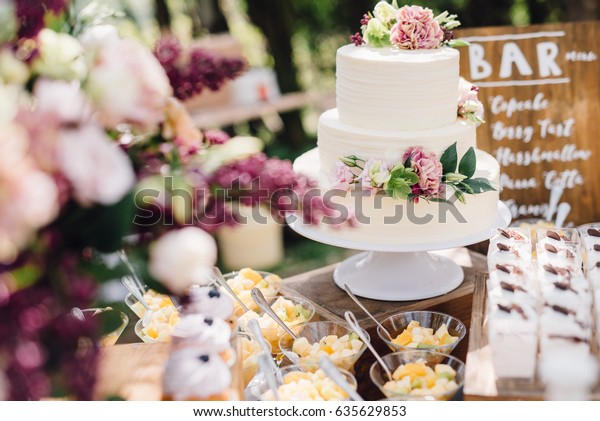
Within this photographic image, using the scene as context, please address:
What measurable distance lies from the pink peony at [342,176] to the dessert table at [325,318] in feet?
1.23

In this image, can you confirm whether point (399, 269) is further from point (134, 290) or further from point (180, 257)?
point (180, 257)

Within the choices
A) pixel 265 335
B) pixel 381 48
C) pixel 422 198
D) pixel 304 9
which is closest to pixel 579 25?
pixel 381 48

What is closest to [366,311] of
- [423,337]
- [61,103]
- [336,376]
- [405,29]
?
[423,337]

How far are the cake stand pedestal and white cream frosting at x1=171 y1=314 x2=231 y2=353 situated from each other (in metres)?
0.61

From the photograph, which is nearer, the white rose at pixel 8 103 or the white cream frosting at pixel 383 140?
the white rose at pixel 8 103

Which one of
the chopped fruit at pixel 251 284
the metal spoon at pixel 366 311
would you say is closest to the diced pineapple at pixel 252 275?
the chopped fruit at pixel 251 284

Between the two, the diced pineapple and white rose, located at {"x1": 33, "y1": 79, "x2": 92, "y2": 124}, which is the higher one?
white rose, located at {"x1": 33, "y1": 79, "x2": 92, "y2": 124}

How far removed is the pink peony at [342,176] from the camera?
6.37ft

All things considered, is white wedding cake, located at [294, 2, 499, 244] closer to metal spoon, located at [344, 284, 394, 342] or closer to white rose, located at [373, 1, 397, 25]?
white rose, located at [373, 1, 397, 25]

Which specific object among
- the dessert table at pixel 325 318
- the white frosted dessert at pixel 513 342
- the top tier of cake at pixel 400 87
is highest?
the top tier of cake at pixel 400 87

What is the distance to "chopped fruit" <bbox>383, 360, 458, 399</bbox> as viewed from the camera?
1.47 meters

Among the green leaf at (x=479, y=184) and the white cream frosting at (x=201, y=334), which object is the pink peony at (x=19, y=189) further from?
the green leaf at (x=479, y=184)

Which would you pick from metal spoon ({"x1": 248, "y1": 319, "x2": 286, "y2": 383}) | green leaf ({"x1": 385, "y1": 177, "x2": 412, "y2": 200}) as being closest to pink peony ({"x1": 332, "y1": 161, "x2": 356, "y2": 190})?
green leaf ({"x1": 385, "y1": 177, "x2": 412, "y2": 200})

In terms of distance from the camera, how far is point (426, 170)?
1847 mm
